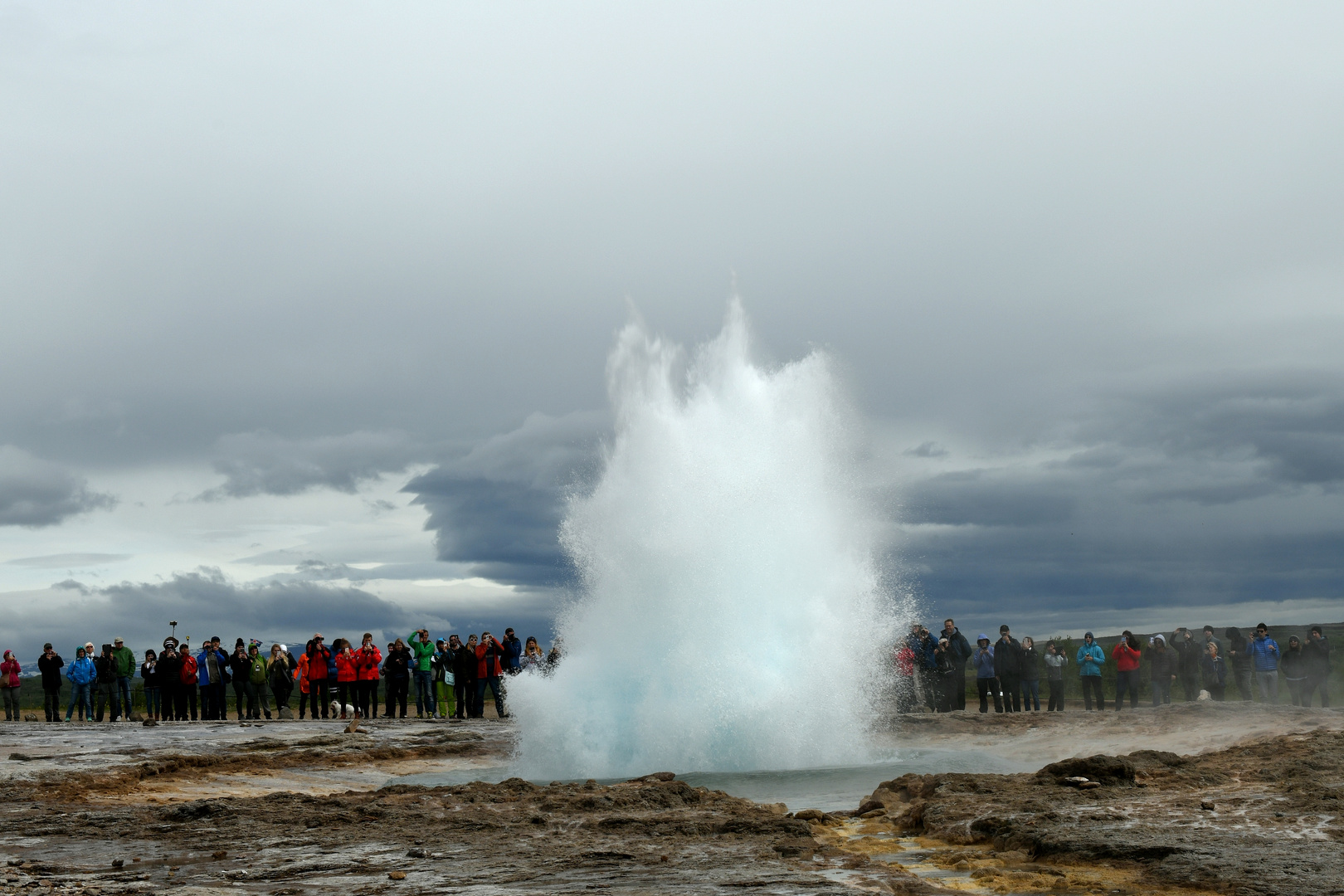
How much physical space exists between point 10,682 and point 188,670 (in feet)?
15.3

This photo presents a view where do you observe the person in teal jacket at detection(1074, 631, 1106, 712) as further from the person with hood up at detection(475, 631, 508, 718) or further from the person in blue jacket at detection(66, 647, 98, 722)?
the person in blue jacket at detection(66, 647, 98, 722)

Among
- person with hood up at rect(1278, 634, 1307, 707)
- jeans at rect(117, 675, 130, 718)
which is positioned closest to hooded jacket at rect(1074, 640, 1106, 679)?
person with hood up at rect(1278, 634, 1307, 707)

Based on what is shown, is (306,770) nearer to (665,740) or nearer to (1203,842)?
(665,740)

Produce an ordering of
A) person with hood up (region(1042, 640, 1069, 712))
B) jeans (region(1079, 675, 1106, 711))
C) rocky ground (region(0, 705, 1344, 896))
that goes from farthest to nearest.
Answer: person with hood up (region(1042, 640, 1069, 712)), jeans (region(1079, 675, 1106, 711)), rocky ground (region(0, 705, 1344, 896))

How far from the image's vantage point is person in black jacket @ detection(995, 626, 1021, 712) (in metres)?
22.2

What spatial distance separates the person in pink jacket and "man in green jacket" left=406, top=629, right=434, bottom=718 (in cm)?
878

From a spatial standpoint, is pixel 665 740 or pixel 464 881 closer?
pixel 464 881

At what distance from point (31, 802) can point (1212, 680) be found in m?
20.3

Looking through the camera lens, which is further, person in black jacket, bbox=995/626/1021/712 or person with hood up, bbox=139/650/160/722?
person with hood up, bbox=139/650/160/722

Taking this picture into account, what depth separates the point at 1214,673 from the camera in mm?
21969

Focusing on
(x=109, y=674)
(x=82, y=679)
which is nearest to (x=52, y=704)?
(x=82, y=679)

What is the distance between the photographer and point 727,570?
16125mm

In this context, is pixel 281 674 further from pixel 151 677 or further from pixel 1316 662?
pixel 1316 662

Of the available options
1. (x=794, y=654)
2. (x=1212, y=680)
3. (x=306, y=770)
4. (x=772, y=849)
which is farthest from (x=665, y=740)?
(x=1212, y=680)
